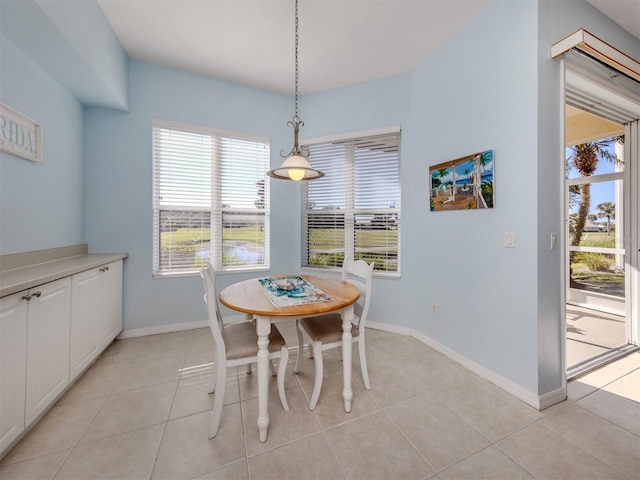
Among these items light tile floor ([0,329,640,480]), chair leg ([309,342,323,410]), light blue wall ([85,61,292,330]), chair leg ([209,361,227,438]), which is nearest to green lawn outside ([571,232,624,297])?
light tile floor ([0,329,640,480])

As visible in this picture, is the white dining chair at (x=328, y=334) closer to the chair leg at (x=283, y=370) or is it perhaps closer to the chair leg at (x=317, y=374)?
the chair leg at (x=317, y=374)

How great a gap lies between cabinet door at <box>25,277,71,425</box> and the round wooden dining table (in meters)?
1.01

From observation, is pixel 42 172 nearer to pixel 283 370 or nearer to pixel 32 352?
pixel 32 352

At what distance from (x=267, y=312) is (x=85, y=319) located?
1655 millimetres

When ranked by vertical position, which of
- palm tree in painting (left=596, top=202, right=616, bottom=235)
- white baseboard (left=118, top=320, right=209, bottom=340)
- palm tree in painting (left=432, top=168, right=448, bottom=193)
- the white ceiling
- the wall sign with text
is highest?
the white ceiling

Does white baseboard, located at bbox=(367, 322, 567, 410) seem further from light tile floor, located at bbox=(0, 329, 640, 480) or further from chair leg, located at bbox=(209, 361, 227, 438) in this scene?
chair leg, located at bbox=(209, 361, 227, 438)

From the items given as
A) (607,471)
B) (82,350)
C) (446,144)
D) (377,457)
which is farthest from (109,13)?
(607,471)

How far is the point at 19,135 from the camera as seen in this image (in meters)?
1.81

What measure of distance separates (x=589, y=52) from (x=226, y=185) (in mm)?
3364

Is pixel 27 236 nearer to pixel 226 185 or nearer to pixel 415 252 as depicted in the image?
pixel 226 185

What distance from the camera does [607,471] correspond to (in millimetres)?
1253

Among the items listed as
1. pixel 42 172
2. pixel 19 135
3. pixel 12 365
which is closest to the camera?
pixel 12 365

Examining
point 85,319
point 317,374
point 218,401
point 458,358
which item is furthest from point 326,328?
point 85,319

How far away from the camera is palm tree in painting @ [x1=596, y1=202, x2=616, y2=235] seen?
316 centimetres
